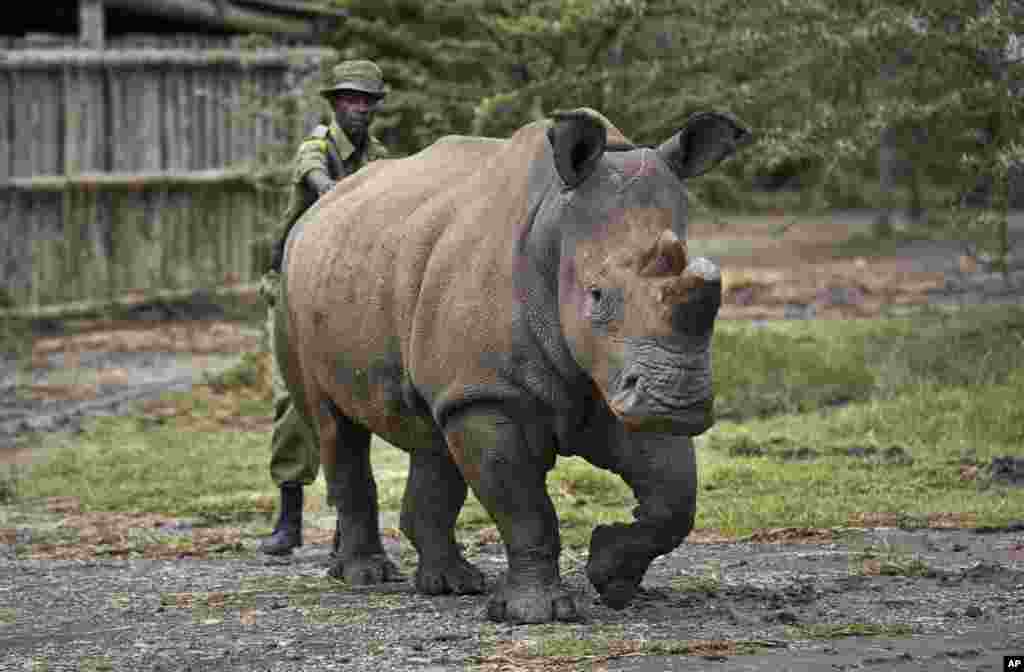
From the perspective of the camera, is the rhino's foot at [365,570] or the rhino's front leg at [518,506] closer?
the rhino's front leg at [518,506]

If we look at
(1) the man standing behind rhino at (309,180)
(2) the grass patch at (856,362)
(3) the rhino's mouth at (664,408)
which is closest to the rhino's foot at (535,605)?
(3) the rhino's mouth at (664,408)

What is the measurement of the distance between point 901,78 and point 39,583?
763cm

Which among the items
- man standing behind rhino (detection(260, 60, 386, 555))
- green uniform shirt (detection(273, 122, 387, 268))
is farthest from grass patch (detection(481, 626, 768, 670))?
green uniform shirt (detection(273, 122, 387, 268))

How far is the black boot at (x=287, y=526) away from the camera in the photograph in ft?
31.0

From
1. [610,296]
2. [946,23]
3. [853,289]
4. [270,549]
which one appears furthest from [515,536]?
[853,289]

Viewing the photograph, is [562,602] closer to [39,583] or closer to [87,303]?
[39,583]

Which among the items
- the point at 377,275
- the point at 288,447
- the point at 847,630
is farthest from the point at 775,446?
the point at 847,630

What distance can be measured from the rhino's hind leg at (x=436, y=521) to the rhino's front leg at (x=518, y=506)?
2.27ft

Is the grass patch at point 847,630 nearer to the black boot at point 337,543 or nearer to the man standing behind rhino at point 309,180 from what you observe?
the black boot at point 337,543

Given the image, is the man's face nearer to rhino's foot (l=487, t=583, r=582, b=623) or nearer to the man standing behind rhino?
A: the man standing behind rhino

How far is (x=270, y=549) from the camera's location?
9438 millimetres

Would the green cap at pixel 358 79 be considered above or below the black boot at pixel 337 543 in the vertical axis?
above

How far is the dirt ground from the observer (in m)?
6.80

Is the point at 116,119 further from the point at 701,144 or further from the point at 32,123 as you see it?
the point at 701,144
